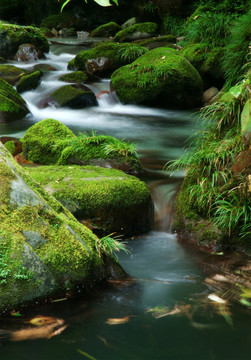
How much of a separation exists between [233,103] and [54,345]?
10.3 ft

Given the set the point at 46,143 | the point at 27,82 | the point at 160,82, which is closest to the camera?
the point at 46,143

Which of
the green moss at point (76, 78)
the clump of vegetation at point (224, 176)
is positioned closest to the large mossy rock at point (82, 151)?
the clump of vegetation at point (224, 176)

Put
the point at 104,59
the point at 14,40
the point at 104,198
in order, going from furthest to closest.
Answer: the point at 14,40, the point at 104,59, the point at 104,198

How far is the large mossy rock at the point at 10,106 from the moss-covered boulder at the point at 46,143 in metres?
2.65

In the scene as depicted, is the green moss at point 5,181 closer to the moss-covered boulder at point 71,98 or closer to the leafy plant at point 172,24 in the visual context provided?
the moss-covered boulder at point 71,98

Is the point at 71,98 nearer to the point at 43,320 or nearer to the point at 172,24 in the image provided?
the point at 43,320

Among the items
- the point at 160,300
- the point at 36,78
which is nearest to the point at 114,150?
the point at 160,300

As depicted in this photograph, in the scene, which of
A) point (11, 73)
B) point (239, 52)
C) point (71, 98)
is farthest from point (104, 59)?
point (239, 52)

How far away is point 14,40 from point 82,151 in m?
10.5

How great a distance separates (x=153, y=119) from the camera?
382 inches

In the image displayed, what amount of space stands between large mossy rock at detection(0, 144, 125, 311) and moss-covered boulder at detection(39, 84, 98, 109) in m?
7.08

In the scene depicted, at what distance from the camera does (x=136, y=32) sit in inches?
652

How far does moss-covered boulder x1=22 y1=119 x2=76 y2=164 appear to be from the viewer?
20.3ft

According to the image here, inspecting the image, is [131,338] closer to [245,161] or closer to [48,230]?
[48,230]
